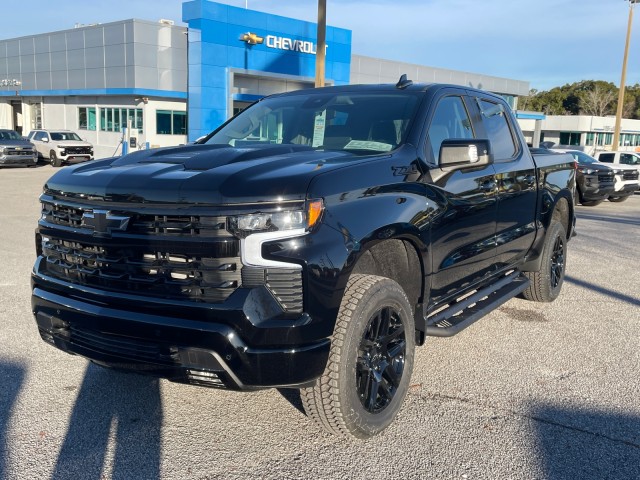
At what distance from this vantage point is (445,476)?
314cm

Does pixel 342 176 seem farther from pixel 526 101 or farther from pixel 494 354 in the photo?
pixel 526 101

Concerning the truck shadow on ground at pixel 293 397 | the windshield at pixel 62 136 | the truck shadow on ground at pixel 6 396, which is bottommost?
the truck shadow on ground at pixel 6 396

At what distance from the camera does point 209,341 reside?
2965 millimetres

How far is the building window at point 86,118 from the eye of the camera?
125ft

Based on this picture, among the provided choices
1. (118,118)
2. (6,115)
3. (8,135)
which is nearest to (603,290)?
(8,135)

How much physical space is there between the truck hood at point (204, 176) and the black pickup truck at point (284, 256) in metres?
0.01

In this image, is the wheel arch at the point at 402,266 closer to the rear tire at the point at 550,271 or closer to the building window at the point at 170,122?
the rear tire at the point at 550,271

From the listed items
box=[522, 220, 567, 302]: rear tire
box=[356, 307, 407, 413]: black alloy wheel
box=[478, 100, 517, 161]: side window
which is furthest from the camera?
box=[522, 220, 567, 302]: rear tire

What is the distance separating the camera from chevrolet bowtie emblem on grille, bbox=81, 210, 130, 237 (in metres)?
3.19

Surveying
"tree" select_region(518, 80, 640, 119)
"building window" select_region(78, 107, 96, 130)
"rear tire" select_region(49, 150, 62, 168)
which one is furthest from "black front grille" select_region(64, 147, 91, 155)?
"tree" select_region(518, 80, 640, 119)

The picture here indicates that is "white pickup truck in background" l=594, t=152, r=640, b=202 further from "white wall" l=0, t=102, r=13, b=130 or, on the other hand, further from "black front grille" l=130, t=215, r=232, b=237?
"white wall" l=0, t=102, r=13, b=130

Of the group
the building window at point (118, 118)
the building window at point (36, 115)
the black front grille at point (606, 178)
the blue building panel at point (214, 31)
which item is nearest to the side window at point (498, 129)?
the black front grille at point (606, 178)

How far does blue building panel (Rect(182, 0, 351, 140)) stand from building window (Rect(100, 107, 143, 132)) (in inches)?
296

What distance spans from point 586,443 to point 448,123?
2295 millimetres
